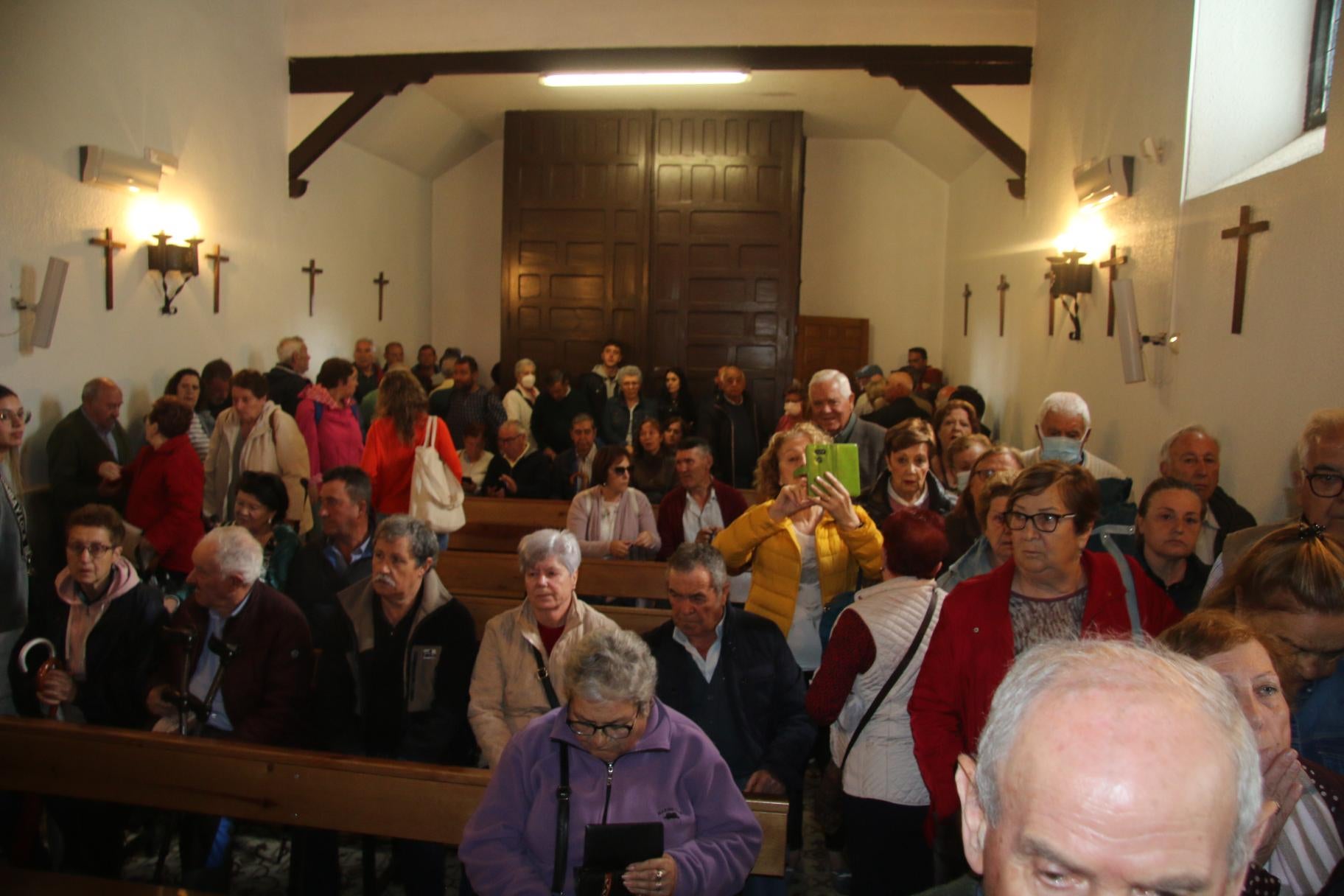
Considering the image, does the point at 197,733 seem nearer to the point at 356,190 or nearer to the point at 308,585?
the point at 308,585

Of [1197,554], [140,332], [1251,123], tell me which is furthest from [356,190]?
[1197,554]

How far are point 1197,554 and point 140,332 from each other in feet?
20.9

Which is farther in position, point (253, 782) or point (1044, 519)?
point (253, 782)

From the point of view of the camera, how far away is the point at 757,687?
10.2 feet

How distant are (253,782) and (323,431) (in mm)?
3765

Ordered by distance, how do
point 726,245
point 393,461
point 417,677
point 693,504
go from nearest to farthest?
point 417,677
point 693,504
point 393,461
point 726,245

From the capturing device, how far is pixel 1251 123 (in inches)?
186

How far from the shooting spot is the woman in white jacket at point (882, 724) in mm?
2760

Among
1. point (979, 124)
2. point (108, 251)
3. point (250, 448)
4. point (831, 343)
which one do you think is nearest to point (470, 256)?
point (831, 343)

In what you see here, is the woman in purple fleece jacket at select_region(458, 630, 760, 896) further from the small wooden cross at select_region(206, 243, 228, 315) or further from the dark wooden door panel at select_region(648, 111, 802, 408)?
the dark wooden door panel at select_region(648, 111, 802, 408)

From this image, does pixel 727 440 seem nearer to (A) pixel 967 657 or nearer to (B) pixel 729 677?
(B) pixel 729 677

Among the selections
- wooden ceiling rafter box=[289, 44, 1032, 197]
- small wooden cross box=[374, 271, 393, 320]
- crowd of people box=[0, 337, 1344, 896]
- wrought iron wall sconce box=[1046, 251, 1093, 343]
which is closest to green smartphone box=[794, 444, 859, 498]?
crowd of people box=[0, 337, 1344, 896]

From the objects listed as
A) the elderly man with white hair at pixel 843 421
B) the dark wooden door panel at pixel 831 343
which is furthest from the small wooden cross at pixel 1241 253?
the dark wooden door panel at pixel 831 343

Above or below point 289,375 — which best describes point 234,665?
below
